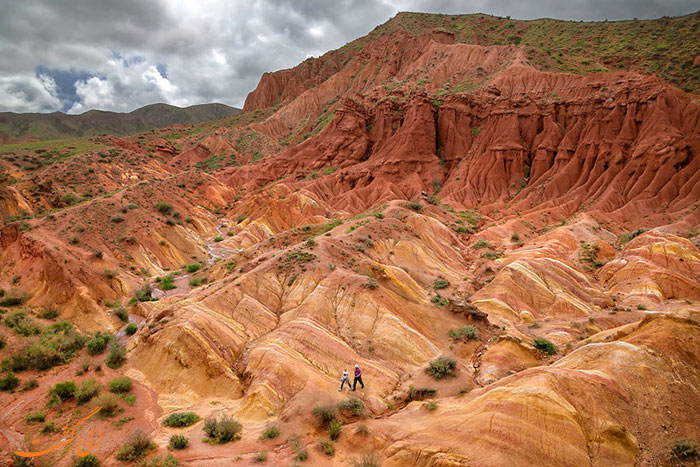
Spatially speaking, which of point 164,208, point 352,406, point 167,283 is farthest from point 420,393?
point 164,208

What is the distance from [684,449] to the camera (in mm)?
8680

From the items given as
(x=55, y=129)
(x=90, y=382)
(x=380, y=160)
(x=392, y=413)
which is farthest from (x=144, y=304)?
(x=55, y=129)

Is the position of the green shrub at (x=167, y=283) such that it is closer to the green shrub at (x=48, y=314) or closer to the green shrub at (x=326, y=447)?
the green shrub at (x=48, y=314)

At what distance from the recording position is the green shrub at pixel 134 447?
10.6 meters

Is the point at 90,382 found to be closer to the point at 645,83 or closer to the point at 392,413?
the point at 392,413

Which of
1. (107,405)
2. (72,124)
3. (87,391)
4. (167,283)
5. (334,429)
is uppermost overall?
(72,124)

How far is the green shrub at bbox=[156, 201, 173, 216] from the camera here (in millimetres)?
40375

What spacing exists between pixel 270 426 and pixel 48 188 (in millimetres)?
44162

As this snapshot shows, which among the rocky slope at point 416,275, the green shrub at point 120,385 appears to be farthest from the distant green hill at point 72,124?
the green shrub at point 120,385

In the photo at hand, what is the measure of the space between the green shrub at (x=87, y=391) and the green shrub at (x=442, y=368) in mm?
14338

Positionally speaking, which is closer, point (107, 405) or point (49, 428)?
point (49, 428)

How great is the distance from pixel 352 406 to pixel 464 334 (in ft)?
27.1

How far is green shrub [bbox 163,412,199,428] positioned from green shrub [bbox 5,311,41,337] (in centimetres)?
1318

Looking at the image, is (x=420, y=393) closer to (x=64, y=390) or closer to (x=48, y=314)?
(x=64, y=390)
